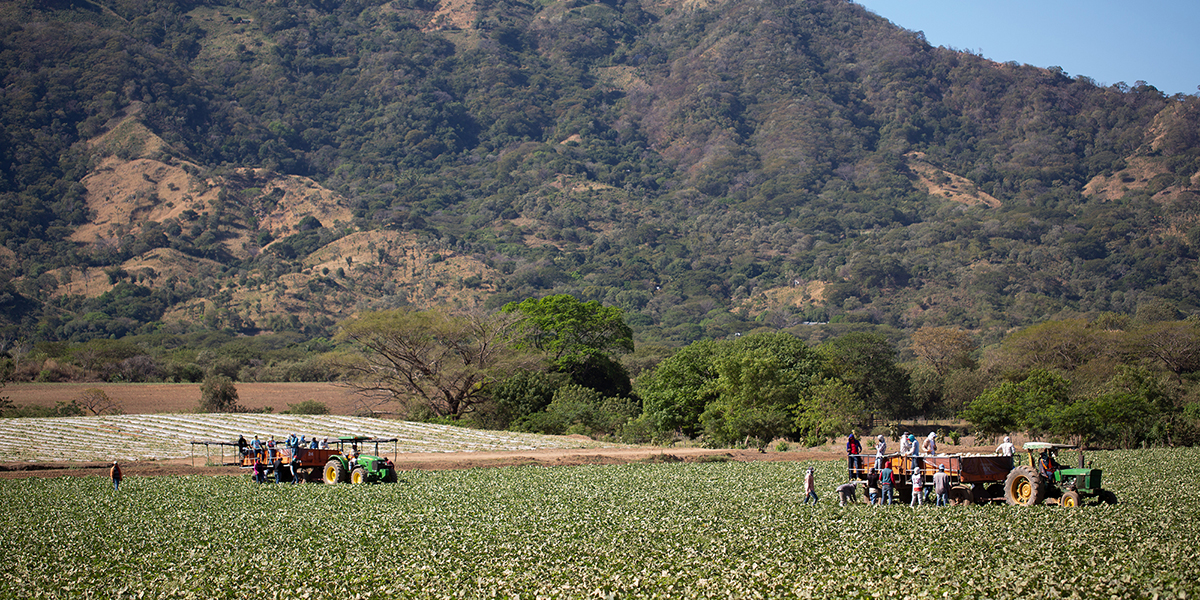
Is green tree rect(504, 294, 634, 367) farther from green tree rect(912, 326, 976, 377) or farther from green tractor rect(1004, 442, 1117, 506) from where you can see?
green tractor rect(1004, 442, 1117, 506)

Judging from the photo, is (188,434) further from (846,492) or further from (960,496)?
(960,496)

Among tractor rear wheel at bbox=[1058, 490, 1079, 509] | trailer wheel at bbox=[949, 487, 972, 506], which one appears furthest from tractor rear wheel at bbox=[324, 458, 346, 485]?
tractor rear wheel at bbox=[1058, 490, 1079, 509]

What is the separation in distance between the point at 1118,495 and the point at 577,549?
52.5 feet

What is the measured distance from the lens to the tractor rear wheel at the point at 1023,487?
77.6ft

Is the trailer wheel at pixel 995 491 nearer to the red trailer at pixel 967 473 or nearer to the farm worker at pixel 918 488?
the red trailer at pixel 967 473

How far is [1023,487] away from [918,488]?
8.39 feet

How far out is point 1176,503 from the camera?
23.5 metres

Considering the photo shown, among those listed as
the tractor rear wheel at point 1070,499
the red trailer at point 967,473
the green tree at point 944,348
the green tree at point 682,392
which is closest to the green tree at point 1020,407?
the green tree at point 682,392

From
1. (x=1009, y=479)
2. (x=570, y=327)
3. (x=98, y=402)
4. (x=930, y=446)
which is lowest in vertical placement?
(x=1009, y=479)

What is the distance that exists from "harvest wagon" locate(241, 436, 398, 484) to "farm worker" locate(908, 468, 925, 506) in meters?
18.1

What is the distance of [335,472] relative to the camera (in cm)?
3388

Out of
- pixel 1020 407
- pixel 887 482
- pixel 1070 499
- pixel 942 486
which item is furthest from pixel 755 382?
pixel 1070 499

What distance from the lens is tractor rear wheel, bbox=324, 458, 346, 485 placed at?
111 ft

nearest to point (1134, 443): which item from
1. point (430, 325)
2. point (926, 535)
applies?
point (926, 535)
